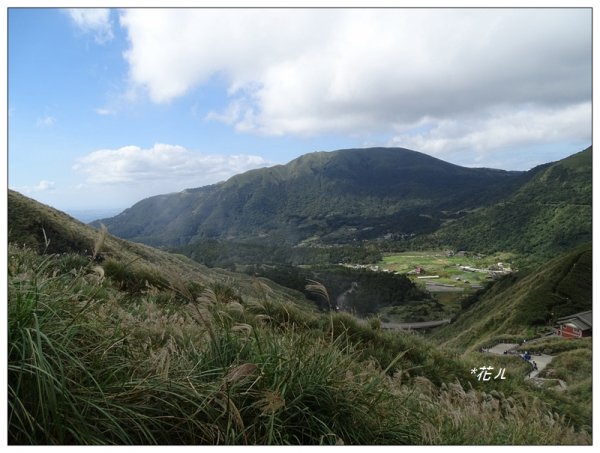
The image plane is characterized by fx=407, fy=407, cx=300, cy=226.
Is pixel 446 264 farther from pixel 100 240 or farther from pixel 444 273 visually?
pixel 100 240

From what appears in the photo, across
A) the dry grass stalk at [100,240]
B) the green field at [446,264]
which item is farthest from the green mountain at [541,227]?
the dry grass stalk at [100,240]

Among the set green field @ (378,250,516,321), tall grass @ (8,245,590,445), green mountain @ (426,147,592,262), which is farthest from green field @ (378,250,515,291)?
tall grass @ (8,245,590,445)

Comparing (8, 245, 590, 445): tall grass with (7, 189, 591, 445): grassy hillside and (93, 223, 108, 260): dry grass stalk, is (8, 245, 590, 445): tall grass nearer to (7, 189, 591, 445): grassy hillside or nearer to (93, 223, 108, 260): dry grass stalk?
(7, 189, 591, 445): grassy hillside

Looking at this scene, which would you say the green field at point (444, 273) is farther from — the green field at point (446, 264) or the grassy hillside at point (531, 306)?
the grassy hillside at point (531, 306)

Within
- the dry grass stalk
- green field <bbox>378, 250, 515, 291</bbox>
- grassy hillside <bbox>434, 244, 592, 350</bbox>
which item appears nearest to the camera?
the dry grass stalk

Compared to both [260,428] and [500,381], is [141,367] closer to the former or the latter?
[260,428]

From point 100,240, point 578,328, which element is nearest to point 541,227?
point 578,328

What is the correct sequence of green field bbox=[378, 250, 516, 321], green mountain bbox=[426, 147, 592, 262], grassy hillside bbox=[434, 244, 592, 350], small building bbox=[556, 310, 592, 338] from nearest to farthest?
1. small building bbox=[556, 310, 592, 338]
2. grassy hillside bbox=[434, 244, 592, 350]
3. green field bbox=[378, 250, 516, 321]
4. green mountain bbox=[426, 147, 592, 262]

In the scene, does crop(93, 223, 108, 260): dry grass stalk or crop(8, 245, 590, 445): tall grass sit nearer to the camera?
crop(8, 245, 590, 445): tall grass

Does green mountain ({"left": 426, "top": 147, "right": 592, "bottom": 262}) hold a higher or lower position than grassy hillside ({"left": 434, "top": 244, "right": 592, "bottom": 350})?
higher

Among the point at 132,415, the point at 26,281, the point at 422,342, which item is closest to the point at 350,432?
the point at 132,415
